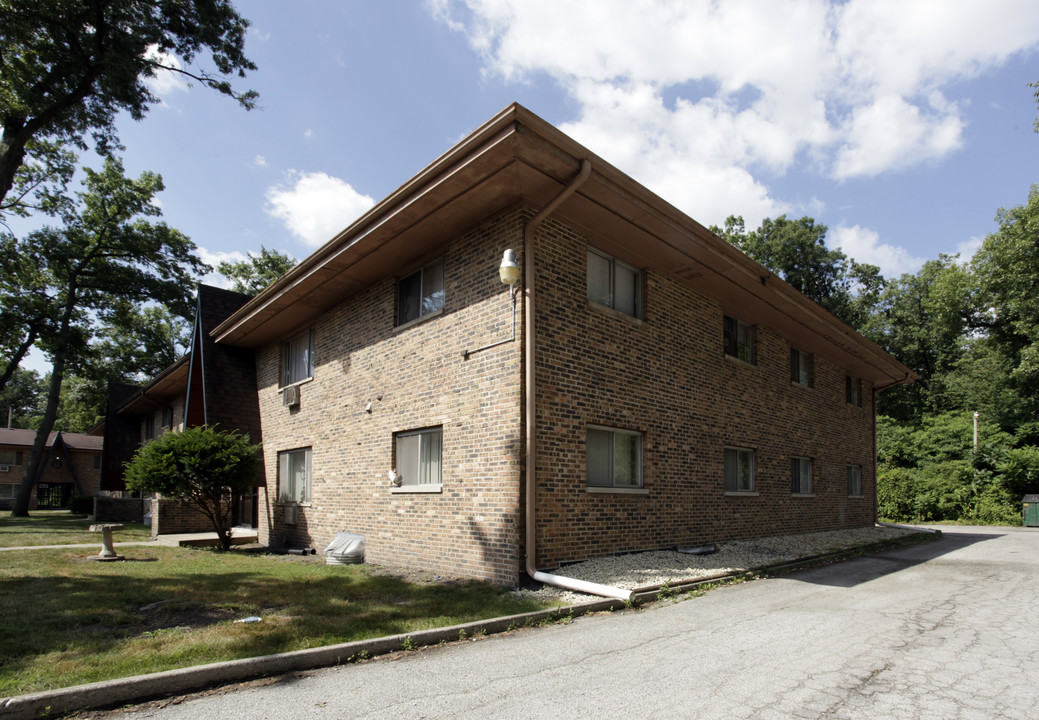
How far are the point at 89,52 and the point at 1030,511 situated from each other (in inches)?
1268

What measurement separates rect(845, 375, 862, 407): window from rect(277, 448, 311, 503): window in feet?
50.7

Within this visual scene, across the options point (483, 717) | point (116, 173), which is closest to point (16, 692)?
point (483, 717)

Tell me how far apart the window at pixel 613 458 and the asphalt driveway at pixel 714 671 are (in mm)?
2374

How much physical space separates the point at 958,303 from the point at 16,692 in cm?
4158

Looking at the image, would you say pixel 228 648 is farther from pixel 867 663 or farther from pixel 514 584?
pixel 867 663

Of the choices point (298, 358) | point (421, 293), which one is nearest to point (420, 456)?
point (421, 293)

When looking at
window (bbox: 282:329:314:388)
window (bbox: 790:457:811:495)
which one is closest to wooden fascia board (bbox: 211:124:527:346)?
window (bbox: 282:329:314:388)

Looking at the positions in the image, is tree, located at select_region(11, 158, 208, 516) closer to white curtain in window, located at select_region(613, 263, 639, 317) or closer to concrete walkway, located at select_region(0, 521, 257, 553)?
concrete walkway, located at select_region(0, 521, 257, 553)

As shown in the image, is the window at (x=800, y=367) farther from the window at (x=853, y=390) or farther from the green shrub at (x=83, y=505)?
the green shrub at (x=83, y=505)

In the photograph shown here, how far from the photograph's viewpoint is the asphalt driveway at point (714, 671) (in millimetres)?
3900

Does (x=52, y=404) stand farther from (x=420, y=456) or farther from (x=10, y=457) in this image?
(x=420, y=456)

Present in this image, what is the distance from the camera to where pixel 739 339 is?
1349 centimetres

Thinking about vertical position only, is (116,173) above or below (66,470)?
above

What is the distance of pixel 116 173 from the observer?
29828mm
